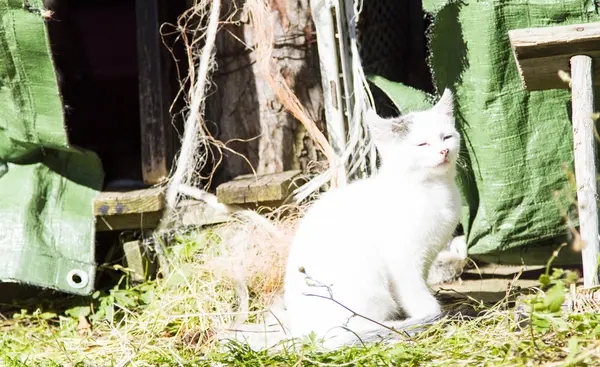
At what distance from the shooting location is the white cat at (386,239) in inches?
118

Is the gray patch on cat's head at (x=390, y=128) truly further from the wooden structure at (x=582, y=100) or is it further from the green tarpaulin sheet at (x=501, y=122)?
the green tarpaulin sheet at (x=501, y=122)

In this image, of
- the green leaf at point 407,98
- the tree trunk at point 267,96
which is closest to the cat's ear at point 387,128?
the green leaf at point 407,98

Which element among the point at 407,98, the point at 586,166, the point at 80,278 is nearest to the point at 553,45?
the point at 586,166

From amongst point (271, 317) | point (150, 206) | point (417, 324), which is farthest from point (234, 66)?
point (417, 324)

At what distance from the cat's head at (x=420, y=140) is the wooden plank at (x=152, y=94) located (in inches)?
60.4

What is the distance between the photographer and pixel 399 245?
120 inches

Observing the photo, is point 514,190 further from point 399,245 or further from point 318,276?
point 318,276

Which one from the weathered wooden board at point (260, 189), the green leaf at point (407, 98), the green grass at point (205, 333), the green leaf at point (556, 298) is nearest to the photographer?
the green leaf at point (556, 298)

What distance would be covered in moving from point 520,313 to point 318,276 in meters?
0.78

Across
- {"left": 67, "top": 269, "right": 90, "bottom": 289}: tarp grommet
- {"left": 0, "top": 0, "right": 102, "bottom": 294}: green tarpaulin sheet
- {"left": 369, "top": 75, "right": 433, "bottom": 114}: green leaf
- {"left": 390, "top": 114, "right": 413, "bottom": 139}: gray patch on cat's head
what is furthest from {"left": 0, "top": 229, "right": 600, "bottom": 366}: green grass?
{"left": 369, "top": 75, "right": 433, "bottom": 114}: green leaf

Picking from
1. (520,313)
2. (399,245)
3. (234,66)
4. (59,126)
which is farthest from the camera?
(234,66)

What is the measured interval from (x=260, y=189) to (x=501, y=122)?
1.26m

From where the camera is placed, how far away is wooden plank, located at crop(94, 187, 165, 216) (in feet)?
13.5

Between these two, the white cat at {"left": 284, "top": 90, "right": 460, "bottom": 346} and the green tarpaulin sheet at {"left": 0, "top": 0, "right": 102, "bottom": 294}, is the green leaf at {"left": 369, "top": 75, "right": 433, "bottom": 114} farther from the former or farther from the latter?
the green tarpaulin sheet at {"left": 0, "top": 0, "right": 102, "bottom": 294}
